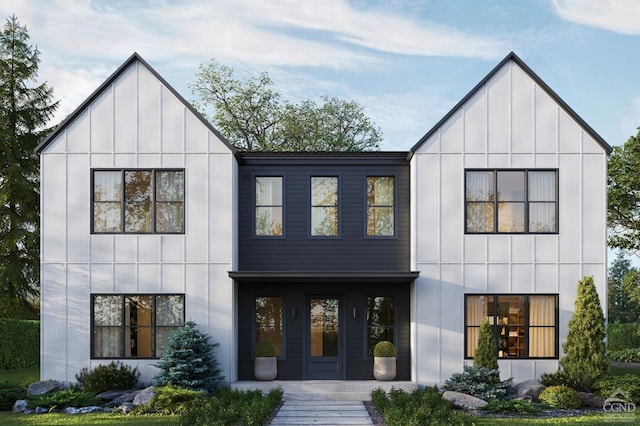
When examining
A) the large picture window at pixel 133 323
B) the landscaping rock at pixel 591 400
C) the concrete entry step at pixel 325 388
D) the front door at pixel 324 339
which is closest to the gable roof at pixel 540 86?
the front door at pixel 324 339

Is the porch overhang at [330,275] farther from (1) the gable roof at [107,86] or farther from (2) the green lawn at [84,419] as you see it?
A: (2) the green lawn at [84,419]

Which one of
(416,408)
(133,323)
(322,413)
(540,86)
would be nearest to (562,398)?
(416,408)

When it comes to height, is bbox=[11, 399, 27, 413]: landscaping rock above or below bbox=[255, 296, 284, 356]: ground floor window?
below

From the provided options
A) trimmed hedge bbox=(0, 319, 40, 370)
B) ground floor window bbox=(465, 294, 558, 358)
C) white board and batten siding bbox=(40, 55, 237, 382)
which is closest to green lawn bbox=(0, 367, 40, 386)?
trimmed hedge bbox=(0, 319, 40, 370)

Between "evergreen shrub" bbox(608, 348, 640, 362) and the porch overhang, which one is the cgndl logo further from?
"evergreen shrub" bbox(608, 348, 640, 362)

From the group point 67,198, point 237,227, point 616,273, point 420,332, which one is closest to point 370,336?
point 420,332

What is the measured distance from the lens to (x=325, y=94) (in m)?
33.2

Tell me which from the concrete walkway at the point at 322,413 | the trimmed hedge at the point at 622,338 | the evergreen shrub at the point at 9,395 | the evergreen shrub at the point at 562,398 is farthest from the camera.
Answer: the trimmed hedge at the point at 622,338

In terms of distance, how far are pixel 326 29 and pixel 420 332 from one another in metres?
13.4

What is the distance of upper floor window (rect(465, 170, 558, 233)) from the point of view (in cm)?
1598

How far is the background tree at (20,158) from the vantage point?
2528 cm

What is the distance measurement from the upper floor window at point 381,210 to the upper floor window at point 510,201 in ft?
6.40

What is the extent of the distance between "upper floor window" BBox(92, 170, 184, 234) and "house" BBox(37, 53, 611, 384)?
0.04 meters

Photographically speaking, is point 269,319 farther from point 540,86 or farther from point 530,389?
point 540,86
